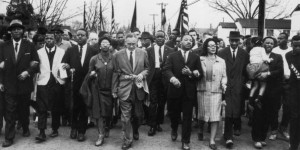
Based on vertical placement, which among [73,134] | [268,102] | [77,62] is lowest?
[73,134]

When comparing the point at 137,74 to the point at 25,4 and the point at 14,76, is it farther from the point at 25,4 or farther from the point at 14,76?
A: the point at 25,4

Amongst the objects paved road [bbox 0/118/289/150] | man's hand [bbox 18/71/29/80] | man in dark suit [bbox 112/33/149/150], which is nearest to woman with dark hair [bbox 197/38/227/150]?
paved road [bbox 0/118/289/150]

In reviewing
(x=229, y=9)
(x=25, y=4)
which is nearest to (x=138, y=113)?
(x=25, y=4)

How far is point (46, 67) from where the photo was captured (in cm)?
700

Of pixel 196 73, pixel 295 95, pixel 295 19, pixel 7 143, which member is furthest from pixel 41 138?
pixel 295 19

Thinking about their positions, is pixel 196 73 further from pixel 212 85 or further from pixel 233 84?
pixel 233 84

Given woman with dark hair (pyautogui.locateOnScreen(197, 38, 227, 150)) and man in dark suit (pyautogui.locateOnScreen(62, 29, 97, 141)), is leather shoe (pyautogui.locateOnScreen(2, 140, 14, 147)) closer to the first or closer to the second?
man in dark suit (pyautogui.locateOnScreen(62, 29, 97, 141))

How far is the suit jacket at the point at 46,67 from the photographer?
22.8 ft

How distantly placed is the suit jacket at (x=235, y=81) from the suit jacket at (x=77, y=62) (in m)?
2.85

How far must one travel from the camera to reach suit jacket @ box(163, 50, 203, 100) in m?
6.30

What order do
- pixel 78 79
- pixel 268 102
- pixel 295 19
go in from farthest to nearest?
pixel 295 19 → pixel 78 79 → pixel 268 102

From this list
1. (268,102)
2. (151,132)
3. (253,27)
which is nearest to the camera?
(268,102)

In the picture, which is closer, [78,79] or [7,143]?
[7,143]

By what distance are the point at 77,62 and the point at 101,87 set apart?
821mm
